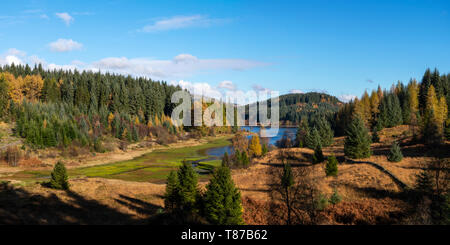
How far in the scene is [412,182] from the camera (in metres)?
35.6

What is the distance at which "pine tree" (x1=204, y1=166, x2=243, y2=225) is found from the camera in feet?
68.2

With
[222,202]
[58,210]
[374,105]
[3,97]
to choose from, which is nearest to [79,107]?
[3,97]

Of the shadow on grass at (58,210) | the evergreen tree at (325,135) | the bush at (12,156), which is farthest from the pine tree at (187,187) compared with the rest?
the evergreen tree at (325,135)

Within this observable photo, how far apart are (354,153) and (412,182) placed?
17.6 m

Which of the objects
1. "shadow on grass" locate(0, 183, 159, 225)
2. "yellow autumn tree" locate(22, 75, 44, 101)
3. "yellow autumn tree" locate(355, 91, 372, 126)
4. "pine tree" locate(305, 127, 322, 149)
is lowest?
"shadow on grass" locate(0, 183, 159, 225)

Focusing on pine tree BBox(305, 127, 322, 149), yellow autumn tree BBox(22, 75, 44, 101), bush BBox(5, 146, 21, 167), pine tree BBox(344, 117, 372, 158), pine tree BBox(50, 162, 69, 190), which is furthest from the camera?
yellow autumn tree BBox(22, 75, 44, 101)

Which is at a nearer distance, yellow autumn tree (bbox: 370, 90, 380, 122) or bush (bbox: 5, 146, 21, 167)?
bush (bbox: 5, 146, 21, 167)

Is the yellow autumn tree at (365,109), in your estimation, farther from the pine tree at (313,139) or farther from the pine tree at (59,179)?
the pine tree at (59,179)

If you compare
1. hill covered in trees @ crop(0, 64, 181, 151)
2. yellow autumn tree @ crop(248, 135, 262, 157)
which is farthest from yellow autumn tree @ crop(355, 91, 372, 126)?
hill covered in trees @ crop(0, 64, 181, 151)

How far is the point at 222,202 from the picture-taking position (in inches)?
832

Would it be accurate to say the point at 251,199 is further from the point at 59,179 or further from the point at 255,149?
the point at 255,149

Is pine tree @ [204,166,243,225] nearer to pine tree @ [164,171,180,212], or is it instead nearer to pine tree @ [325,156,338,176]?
pine tree @ [164,171,180,212]

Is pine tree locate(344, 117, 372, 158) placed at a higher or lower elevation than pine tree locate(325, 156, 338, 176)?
higher

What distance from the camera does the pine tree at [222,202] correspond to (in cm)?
2078
